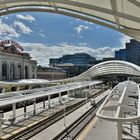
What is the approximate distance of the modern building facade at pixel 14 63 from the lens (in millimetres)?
87062

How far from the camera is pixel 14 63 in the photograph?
9394 centimetres

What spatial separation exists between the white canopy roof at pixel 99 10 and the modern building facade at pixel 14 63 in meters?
59.7

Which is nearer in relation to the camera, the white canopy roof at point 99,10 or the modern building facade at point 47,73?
the white canopy roof at point 99,10

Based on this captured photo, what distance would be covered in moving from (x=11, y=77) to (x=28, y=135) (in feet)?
246

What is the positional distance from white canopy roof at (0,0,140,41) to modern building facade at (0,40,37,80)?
59.7 metres

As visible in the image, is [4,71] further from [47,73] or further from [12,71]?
[47,73]

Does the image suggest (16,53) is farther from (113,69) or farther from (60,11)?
(60,11)

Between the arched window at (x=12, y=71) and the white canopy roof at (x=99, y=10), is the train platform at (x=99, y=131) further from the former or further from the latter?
the arched window at (x=12, y=71)

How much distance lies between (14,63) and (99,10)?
256ft

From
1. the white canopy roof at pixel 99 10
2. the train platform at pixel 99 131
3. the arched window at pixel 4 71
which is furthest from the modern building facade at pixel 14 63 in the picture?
the train platform at pixel 99 131

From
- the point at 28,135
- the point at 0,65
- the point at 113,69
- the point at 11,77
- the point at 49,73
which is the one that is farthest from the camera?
the point at 49,73

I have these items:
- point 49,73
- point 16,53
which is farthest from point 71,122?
point 49,73

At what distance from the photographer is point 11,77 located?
91375 mm

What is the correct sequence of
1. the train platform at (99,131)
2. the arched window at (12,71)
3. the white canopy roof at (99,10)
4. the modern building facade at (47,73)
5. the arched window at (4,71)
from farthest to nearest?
the modern building facade at (47,73), the arched window at (12,71), the arched window at (4,71), the train platform at (99,131), the white canopy roof at (99,10)
